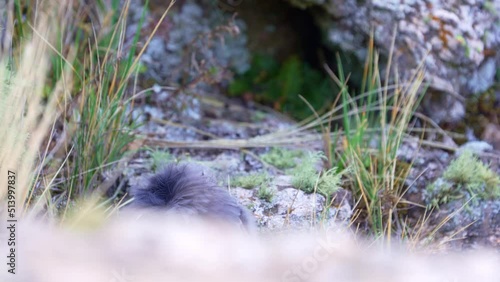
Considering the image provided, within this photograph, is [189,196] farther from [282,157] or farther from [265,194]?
[282,157]

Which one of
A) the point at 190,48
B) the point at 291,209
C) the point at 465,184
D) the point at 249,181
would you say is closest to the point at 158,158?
the point at 249,181

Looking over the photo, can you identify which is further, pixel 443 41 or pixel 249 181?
pixel 443 41

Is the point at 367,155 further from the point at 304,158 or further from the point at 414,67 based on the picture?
the point at 414,67

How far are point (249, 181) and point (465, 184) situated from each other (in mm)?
980

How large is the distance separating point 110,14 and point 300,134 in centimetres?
110

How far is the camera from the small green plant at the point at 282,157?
2977 millimetres

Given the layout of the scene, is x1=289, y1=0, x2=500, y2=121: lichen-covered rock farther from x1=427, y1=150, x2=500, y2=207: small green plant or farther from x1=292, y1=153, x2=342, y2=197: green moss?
x1=292, y1=153, x2=342, y2=197: green moss

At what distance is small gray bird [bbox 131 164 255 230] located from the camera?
2.04 metres

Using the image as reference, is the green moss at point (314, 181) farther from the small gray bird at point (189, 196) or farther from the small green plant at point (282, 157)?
the small gray bird at point (189, 196)

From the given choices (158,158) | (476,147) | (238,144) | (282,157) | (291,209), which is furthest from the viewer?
(476,147)

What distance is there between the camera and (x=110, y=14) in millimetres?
3076

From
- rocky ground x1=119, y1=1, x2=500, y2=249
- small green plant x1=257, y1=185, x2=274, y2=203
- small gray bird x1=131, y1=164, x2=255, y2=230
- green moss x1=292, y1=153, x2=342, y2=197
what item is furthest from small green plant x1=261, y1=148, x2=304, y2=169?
small gray bird x1=131, y1=164, x2=255, y2=230

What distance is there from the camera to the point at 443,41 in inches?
130

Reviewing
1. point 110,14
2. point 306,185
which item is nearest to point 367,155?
point 306,185
